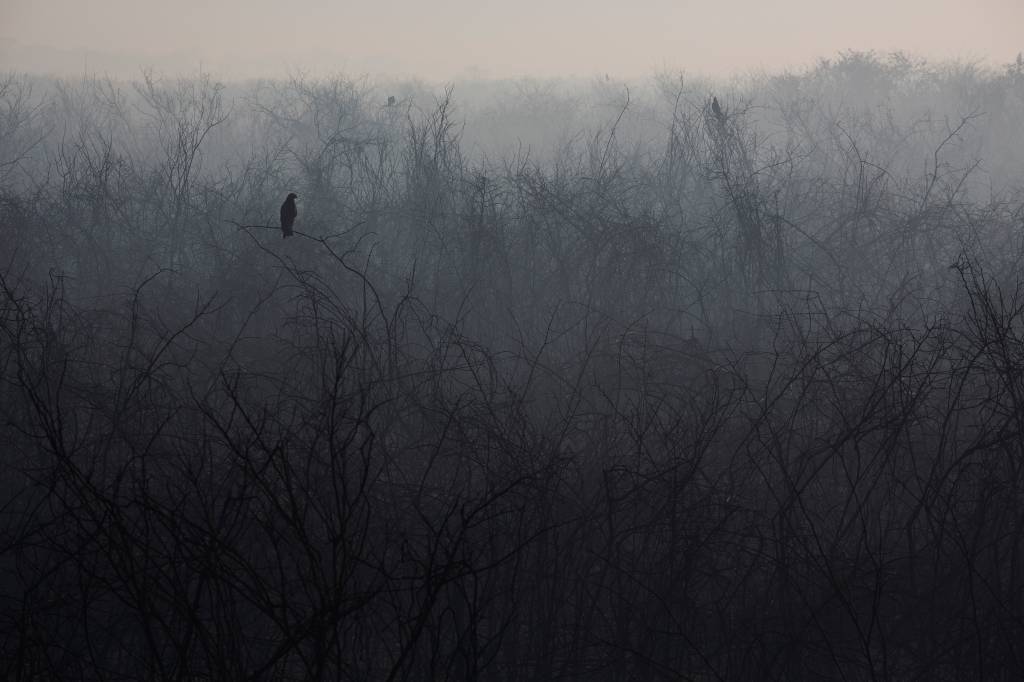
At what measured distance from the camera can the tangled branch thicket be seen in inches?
107

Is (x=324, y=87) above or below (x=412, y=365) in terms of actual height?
above

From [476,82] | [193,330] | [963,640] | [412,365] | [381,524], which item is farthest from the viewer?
[476,82]

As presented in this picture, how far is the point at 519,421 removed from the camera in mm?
3885

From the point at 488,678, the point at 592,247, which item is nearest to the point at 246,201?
the point at 592,247

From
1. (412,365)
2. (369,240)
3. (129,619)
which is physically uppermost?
(369,240)

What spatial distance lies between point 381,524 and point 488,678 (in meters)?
0.70

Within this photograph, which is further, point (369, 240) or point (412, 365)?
point (369, 240)

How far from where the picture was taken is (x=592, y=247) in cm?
694

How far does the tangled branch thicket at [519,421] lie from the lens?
273 centimetres

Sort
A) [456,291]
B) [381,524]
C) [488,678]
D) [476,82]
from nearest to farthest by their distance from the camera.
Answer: [488,678]
[381,524]
[456,291]
[476,82]

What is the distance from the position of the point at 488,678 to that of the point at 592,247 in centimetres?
439

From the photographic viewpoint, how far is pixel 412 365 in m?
5.11

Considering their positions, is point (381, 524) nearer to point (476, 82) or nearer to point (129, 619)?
point (129, 619)

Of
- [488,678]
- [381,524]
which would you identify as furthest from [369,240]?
[488,678]
